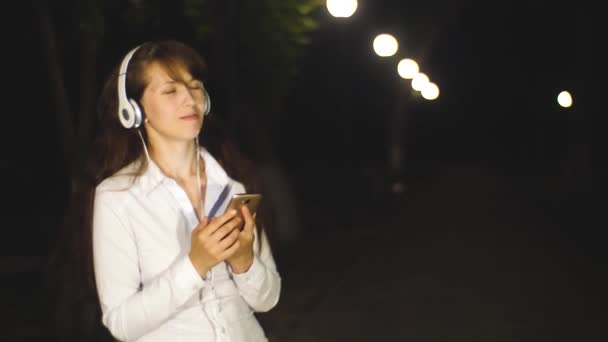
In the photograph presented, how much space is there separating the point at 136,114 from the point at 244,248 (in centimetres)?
58

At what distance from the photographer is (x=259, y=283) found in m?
2.76

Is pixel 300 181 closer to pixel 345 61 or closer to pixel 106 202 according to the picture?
pixel 345 61

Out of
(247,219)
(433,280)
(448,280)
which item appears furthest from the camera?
(433,280)

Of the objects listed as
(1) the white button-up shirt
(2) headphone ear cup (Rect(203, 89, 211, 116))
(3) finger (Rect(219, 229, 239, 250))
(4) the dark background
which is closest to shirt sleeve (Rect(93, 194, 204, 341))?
(1) the white button-up shirt

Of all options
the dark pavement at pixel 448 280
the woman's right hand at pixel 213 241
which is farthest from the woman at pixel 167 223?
the dark pavement at pixel 448 280

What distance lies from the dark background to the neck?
154cm

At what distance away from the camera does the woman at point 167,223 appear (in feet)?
8.23

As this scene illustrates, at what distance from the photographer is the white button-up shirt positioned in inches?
99.0

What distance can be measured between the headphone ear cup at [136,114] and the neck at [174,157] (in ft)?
0.39

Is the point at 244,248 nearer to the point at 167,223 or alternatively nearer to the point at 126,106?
the point at 167,223

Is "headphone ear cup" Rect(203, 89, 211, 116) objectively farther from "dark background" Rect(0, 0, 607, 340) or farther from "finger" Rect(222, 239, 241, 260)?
"dark background" Rect(0, 0, 607, 340)

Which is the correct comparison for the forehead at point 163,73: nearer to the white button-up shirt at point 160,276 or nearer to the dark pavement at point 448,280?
the white button-up shirt at point 160,276

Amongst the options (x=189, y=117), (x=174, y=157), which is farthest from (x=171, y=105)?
(x=174, y=157)

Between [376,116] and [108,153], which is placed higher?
[376,116]
